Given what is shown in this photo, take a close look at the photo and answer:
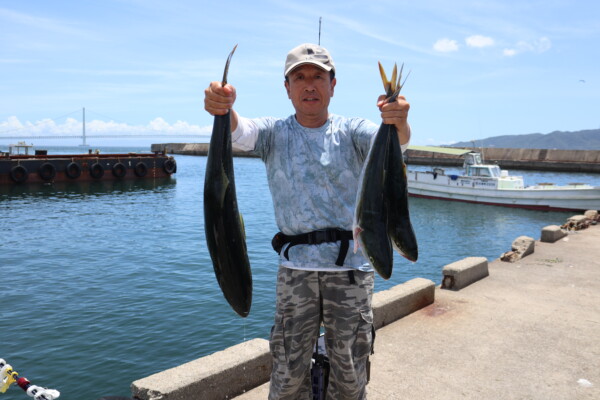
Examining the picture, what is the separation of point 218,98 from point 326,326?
57.4 inches

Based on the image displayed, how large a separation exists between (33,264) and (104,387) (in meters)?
9.25

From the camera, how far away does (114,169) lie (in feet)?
129

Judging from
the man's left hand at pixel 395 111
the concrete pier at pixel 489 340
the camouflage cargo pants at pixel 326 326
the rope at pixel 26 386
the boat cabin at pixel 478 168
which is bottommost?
the concrete pier at pixel 489 340

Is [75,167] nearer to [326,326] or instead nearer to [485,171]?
[485,171]

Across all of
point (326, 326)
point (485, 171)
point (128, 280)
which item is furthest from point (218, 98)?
point (485, 171)

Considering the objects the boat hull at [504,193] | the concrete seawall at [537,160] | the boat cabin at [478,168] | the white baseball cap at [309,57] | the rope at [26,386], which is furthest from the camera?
the concrete seawall at [537,160]

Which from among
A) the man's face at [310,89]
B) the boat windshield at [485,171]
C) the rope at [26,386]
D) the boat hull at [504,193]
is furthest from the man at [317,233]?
the boat windshield at [485,171]

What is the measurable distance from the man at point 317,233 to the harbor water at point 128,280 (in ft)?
16.1

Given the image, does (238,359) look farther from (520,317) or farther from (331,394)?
(520,317)

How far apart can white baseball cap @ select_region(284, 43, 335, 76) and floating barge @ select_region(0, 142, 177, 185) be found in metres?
37.1

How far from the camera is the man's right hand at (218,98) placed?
94.1 inches

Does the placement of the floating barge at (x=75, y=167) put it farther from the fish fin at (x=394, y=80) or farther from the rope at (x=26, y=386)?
the fish fin at (x=394, y=80)

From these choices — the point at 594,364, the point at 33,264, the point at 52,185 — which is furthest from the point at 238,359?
the point at 52,185

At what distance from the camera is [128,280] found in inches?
498
